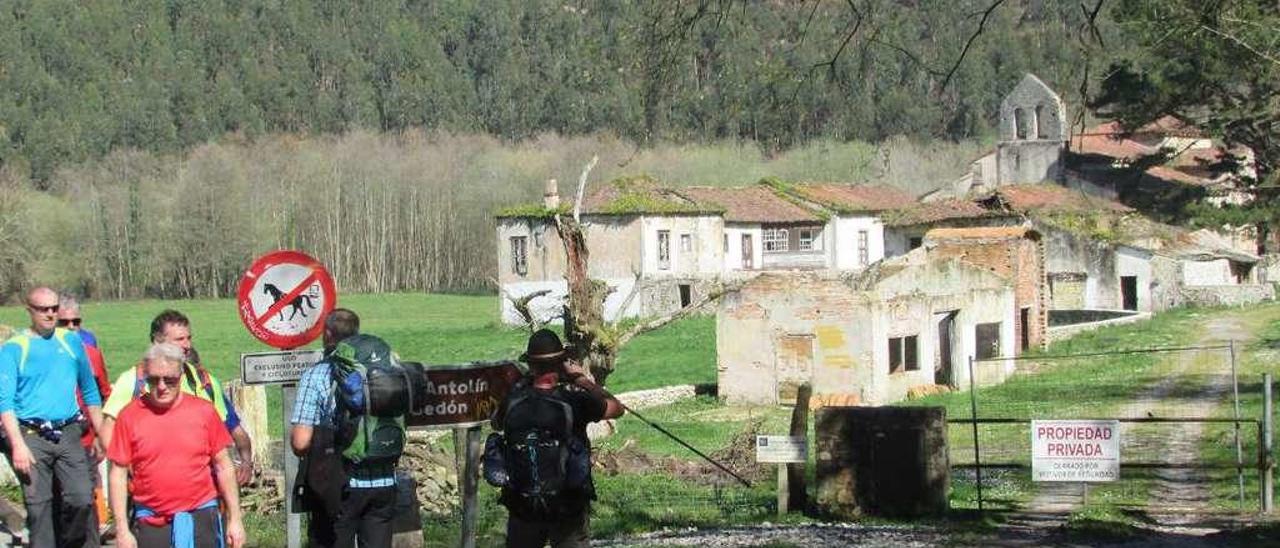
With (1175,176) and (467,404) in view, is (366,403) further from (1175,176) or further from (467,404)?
(1175,176)

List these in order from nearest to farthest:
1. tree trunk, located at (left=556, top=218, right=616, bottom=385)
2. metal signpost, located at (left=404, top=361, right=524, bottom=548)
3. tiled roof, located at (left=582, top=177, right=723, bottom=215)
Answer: metal signpost, located at (left=404, top=361, right=524, bottom=548) < tree trunk, located at (left=556, top=218, right=616, bottom=385) < tiled roof, located at (left=582, top=177, right=723, bottom=215)

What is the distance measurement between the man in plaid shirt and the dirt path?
22.9ft

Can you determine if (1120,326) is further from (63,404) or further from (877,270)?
(63,404)

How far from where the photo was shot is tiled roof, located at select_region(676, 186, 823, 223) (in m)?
77.6

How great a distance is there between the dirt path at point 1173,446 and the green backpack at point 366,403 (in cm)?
707

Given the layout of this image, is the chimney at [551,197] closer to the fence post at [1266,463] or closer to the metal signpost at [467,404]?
the fence post at [1266,463]

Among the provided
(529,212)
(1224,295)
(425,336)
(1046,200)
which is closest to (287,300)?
(1224,295)

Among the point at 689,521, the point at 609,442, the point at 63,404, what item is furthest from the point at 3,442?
the point at 609,442

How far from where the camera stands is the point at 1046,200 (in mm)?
72062

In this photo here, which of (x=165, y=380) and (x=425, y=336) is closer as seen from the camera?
(x=165, y=380)

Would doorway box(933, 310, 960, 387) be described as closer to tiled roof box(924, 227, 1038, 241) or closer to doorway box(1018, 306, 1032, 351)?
doorway box(1018, 306, 1032, 351)

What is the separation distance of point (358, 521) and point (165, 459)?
3.79 ft

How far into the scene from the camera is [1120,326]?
178 feet

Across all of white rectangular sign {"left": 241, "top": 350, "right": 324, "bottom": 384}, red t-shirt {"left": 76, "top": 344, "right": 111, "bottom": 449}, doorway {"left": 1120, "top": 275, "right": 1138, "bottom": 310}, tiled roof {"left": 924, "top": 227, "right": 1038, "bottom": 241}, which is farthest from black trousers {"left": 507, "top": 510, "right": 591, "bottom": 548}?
doorway {"left": 1120, "top": 275, "right": 1138, "bottom": 310}
